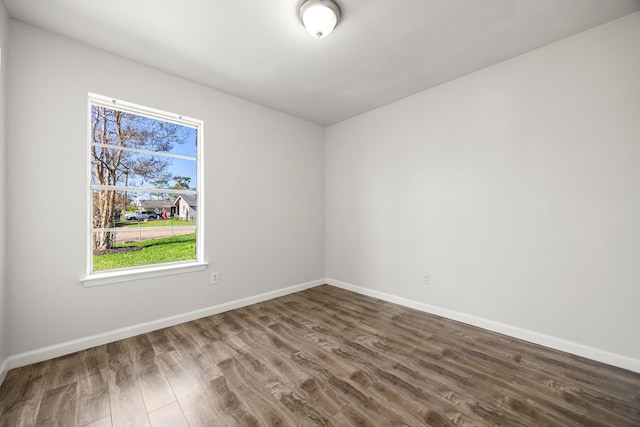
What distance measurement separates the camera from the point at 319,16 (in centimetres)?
186

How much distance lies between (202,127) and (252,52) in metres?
1.11

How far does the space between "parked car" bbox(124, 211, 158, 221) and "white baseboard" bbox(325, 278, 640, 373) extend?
10.1ft

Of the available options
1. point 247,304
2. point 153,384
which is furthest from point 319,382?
point 247,304

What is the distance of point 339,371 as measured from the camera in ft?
6.44

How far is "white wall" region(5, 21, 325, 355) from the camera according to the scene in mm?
2027

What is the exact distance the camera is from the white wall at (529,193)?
6.63 ft

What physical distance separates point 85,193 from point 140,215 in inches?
20.0

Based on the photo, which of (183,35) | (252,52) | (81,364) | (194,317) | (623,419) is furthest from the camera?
(194,317)

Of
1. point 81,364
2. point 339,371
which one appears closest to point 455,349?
Answer: point 339,371

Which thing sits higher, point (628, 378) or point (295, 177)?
point (295, 177)

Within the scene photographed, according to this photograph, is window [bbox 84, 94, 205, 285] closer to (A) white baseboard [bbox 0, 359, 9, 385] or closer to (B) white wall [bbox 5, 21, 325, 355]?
(B) white wall [bbox 5, 21, 325, 355]

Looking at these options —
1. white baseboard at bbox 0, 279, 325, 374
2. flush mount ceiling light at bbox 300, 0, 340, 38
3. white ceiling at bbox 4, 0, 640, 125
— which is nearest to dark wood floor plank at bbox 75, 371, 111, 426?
white baseboard at bbox 0, 279, 325, 374

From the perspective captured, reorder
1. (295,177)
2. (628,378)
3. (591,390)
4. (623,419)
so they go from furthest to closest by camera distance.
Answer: (295,177)
(628,378)
(591,390)
(623,419)

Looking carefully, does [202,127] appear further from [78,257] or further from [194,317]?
[194,317]
